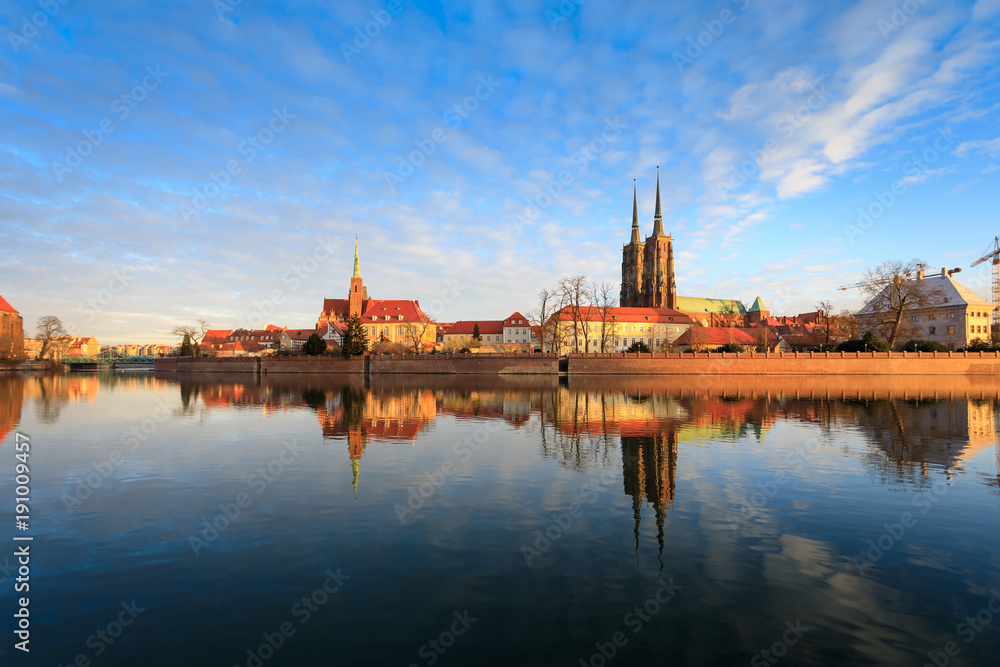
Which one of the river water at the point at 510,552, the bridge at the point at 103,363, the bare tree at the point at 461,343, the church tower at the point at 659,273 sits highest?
the church tower at the point at 659,273

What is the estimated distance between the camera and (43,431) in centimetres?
2469

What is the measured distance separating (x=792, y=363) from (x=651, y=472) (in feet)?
216

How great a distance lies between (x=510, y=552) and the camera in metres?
9.91

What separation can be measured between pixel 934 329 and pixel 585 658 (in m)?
120

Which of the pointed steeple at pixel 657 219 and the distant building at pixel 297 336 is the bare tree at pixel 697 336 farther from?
the distant building at pixel 297 336

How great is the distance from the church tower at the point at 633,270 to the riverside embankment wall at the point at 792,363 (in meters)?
74.0

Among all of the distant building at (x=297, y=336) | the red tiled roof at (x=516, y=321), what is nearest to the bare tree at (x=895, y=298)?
the red tiled roof at (x=516, y=321)

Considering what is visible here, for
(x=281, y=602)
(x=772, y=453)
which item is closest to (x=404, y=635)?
(x=281, y=602)

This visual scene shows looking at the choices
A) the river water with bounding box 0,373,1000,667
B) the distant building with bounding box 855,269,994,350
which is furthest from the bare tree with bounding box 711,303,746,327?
the river water with bounding box 0,373,1000,667

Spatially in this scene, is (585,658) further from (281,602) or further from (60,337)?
(60,337)

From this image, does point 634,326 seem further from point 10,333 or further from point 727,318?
point 10,333

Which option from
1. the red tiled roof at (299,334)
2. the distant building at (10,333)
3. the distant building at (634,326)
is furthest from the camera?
the red tiled roof at (299,334)

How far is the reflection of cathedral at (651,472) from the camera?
1259 centimetres

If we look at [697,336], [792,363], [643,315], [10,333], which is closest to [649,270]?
[643,315]
